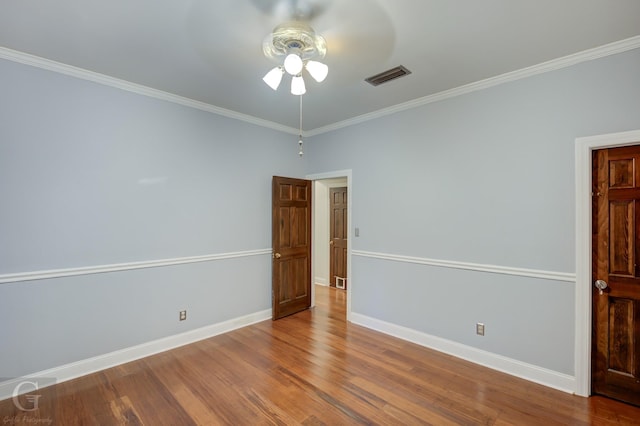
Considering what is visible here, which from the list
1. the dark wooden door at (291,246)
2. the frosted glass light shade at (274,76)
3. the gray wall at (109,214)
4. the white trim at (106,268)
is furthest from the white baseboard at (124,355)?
the frosted glass light shade at (274,76)

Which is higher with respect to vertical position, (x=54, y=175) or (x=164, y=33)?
(x=164, y=33)

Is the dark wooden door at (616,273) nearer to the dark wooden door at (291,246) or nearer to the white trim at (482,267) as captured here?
the white trim at (482,267)

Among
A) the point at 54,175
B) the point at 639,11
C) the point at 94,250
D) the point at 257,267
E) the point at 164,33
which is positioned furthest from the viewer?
the point at 257,267

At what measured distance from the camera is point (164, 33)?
2.21m

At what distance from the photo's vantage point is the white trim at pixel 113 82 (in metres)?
2.50

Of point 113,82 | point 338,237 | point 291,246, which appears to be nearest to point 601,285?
point 291,246

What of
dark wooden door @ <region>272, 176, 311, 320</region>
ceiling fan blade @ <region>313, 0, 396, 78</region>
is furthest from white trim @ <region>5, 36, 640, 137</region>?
dark wooden door @ <region>272, 176, 311, 320</region>

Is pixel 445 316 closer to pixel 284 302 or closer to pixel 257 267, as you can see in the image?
pixel 284 302

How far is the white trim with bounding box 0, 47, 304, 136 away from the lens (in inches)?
98.3

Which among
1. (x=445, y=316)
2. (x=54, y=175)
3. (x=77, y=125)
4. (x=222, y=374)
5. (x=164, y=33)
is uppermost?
(x=164, y=33)

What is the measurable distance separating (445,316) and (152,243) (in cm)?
342

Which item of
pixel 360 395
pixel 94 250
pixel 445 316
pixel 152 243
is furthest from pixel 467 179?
pixel 94 250

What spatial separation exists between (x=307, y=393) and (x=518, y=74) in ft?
11.7

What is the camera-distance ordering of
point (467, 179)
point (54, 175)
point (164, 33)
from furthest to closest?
1. point (467, 179)
2. point (54, 175)
3. point (164, 33)
